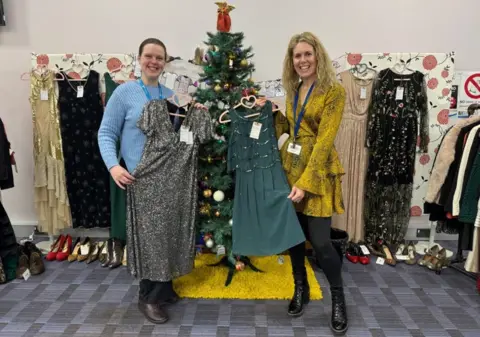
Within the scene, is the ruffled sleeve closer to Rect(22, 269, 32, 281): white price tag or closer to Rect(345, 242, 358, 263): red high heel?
Rect(345, 242, 358, 263): red high heel

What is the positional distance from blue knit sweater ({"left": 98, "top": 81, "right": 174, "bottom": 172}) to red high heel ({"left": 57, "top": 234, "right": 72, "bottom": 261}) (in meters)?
1.50

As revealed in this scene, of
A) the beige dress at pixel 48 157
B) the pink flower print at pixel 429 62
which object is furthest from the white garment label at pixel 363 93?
the beige dress at pixel 48 157

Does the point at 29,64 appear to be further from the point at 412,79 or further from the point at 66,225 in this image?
the point at 412,79

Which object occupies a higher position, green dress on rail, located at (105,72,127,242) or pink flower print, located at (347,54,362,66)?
pink flower print, located at (347,54,362,66)

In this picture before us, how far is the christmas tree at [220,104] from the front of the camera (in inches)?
92.0

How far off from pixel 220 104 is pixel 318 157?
2.79 feet

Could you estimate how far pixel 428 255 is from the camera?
9.50 ft

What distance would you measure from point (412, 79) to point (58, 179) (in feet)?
10.1

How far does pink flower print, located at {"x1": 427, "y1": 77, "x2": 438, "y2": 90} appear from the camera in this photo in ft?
9.85

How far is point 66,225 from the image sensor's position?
3162 mm

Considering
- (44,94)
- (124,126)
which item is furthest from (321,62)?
(44,94)

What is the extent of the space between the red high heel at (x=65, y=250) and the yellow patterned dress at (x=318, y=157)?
209 centimetres

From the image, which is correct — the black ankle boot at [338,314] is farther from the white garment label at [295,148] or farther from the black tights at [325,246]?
the white garment label at [295,148]

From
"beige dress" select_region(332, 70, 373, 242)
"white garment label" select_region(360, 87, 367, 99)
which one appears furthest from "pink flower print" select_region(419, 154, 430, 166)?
"white garment label" select_region(360, 87, 367, 99)
